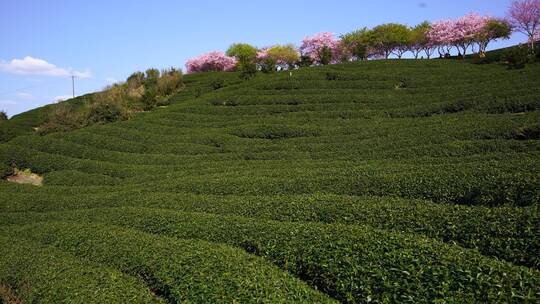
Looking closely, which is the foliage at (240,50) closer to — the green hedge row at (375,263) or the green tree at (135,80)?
the green tree at (135,80)

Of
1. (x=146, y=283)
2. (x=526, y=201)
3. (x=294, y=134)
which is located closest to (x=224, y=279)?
(x=146, y=283)

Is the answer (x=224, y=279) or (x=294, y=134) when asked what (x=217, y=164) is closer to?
(x=294, y=134)

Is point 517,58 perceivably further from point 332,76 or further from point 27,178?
point 27,178

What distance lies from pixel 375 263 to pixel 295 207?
18.7ft

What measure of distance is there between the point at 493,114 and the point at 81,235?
2371 cm

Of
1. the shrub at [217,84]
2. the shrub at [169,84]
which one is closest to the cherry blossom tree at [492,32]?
the shrub at [217,84]

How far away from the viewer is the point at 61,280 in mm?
11883

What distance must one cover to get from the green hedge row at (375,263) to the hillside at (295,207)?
0.12 ft

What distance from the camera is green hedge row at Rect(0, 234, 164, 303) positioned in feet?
34.8

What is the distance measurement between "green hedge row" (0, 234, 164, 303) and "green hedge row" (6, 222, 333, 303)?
1.41ft

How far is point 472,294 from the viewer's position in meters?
8.22

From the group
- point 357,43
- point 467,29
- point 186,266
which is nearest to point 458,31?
point 467,29

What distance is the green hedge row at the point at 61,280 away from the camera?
10609mm

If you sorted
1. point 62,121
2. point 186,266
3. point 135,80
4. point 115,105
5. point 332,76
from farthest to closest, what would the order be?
point 135,80
point 332,76
point 115,105
point 62,121
point 186,266
